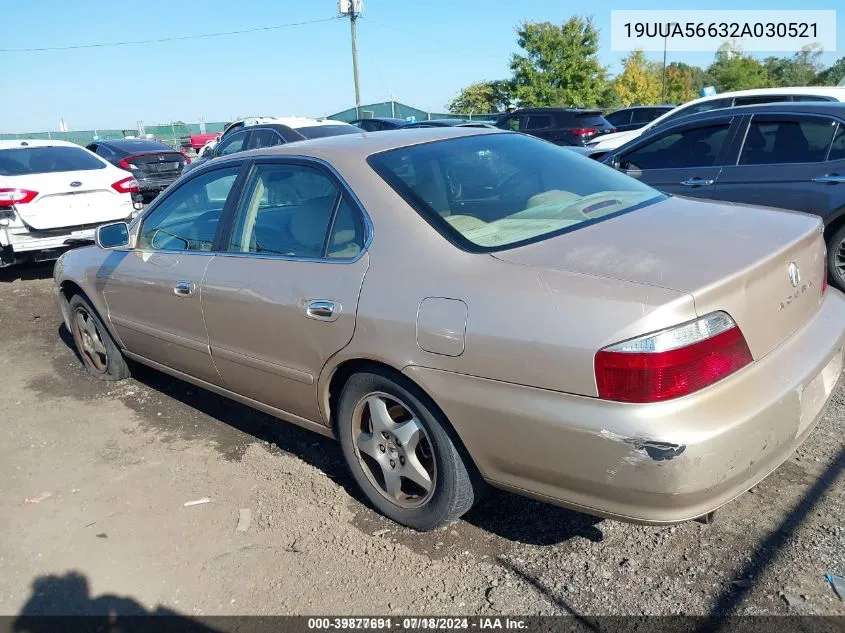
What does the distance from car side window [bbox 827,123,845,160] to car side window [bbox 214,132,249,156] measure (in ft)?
27.2

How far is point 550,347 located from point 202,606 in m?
1.64

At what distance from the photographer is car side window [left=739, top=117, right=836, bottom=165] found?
5.57 metres

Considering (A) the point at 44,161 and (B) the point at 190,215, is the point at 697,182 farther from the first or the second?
(A) the point at 44,161

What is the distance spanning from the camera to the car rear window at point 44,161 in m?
8.41

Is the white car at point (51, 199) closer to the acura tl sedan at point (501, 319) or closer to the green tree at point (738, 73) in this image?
the acura tl sedan at point (501, 319)

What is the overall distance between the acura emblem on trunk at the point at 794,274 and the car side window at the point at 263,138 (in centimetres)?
898

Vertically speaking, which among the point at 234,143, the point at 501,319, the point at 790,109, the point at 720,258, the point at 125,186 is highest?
the point at 234,143

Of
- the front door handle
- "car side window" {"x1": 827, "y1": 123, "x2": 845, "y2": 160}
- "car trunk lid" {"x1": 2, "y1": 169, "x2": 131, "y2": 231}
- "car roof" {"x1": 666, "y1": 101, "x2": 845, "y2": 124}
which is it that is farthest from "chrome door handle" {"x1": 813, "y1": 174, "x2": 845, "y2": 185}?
"car trunk lid" {"x1": 2, "y1": 169, "x2": 131, "y2": 231}

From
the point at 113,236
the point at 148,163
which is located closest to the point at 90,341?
the point at 113,236

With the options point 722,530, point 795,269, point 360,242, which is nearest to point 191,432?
point 360,242

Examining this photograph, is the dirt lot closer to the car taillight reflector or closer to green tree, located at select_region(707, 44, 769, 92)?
the car taillight reflector

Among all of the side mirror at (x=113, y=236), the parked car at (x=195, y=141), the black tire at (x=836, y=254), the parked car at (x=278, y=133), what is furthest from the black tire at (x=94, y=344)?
the parked car at (x=195, y=141)

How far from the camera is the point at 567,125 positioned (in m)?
16.9

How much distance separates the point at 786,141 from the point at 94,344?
220 inches
